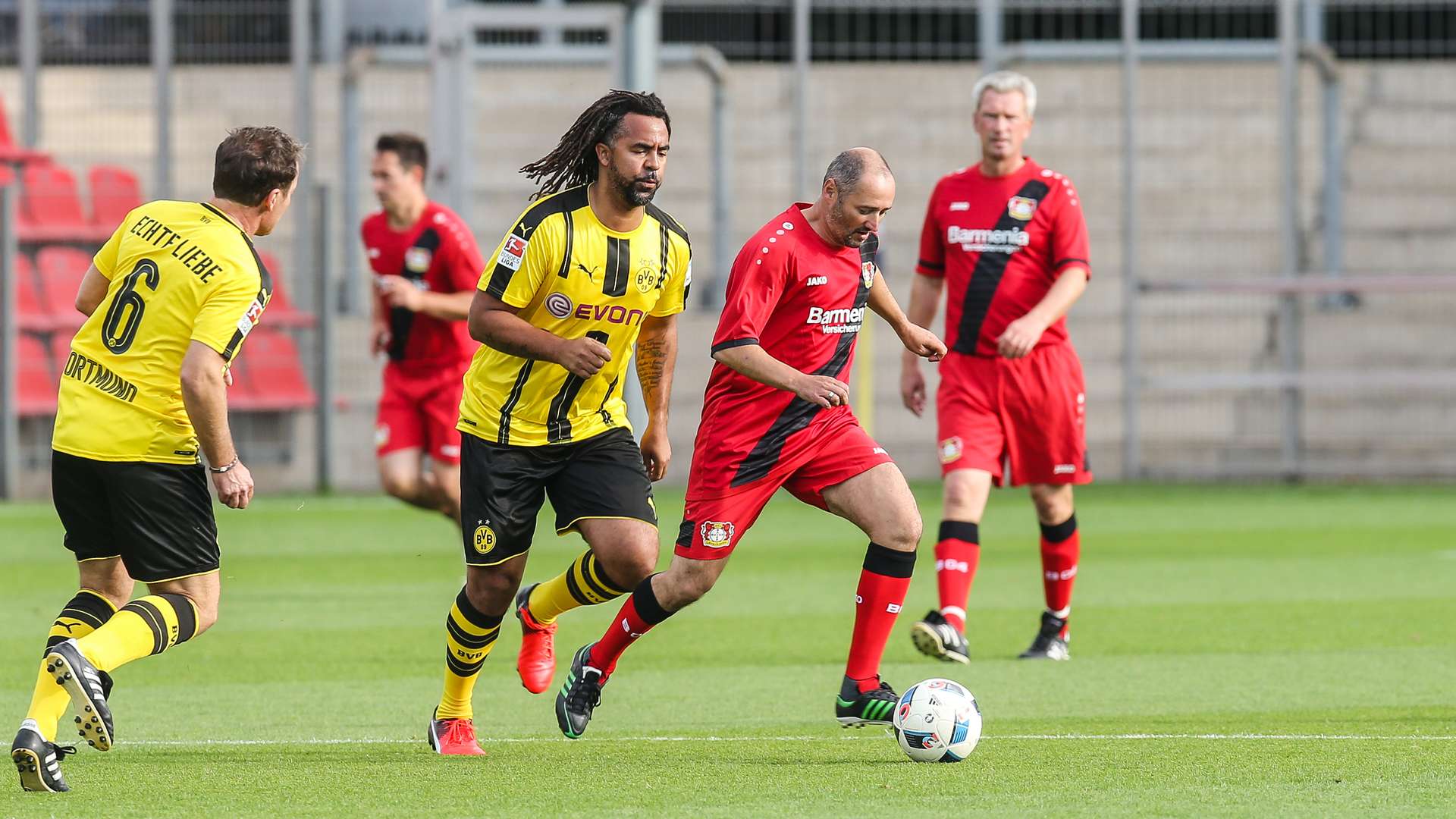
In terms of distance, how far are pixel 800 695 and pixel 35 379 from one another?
37.8 ft

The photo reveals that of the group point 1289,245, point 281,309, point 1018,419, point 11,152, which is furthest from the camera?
point 1289,245

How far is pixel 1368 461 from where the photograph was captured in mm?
18672

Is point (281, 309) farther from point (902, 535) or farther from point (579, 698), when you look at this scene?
point (902, 535)

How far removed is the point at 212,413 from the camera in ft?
17.2

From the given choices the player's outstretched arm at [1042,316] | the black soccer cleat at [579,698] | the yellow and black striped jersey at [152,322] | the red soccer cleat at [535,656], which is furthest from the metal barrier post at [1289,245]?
the yellow and black striped jersey at [152,322]

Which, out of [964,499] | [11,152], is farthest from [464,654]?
[11,152]

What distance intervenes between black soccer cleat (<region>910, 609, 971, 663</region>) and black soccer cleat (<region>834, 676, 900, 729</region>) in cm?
151

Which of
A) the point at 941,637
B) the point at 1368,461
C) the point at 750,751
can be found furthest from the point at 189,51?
the point at 750,751

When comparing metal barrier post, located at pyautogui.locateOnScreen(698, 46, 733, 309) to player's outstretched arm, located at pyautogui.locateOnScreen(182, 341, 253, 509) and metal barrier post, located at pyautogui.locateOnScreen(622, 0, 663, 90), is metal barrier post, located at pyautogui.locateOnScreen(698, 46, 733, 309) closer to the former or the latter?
metal barrier post, located at pyautogui.locateOnScreen(622, 0, 663, 90)

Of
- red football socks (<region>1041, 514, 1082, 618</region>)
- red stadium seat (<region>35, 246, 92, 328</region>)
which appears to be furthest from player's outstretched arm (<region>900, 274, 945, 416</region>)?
red stadium seat (<region>35, 246, 92, 328</region>)

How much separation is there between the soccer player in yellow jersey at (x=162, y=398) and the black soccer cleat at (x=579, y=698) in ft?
3.63

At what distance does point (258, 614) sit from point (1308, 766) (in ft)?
18.8

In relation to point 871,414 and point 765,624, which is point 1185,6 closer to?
point 871,414

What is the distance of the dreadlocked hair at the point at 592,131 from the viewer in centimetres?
605
